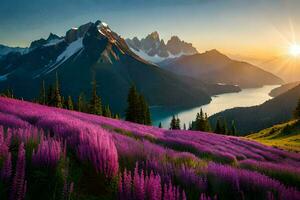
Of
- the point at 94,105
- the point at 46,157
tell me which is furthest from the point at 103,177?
the point at 94,105

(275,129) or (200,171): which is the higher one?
(275,129)

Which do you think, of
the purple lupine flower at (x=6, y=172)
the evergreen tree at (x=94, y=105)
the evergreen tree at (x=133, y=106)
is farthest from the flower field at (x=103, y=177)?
the evergreen tree at (x=94, y=105)

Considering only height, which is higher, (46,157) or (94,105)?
(94,105)

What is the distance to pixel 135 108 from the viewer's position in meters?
79.7

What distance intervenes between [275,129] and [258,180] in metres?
81.5

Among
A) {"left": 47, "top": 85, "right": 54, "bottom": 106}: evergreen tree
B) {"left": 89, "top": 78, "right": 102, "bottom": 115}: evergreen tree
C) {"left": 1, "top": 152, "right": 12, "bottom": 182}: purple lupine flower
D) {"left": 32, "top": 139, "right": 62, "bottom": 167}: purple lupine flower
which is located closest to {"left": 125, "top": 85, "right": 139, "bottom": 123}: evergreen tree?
{"left": 89, "top": 78, "right": 102, "bottom": 115}: evergreen tree

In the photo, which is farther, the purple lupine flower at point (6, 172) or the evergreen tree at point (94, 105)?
the evergreen tree at point (94, 105)

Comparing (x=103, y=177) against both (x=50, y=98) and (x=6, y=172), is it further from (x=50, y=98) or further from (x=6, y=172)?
(x=50, y=98)

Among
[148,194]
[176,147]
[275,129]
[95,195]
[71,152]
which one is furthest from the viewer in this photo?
[275,129]

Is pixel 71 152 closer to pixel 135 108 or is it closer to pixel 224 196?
pixel 224 196

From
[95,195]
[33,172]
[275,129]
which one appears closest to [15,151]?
[33,172]

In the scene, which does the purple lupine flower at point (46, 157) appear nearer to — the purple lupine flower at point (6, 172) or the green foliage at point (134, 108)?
the purple lupine flower at point (6, 172)

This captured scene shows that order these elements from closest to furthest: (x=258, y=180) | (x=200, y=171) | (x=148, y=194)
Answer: (x=148, y=194)
(x=258, y=180)
(x=200, y=171)

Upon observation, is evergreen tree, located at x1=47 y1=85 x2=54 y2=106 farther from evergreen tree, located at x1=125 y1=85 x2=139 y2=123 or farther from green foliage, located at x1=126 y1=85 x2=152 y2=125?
evergreen tree, located at x1=125 y1=85 x2=139 y2=123
